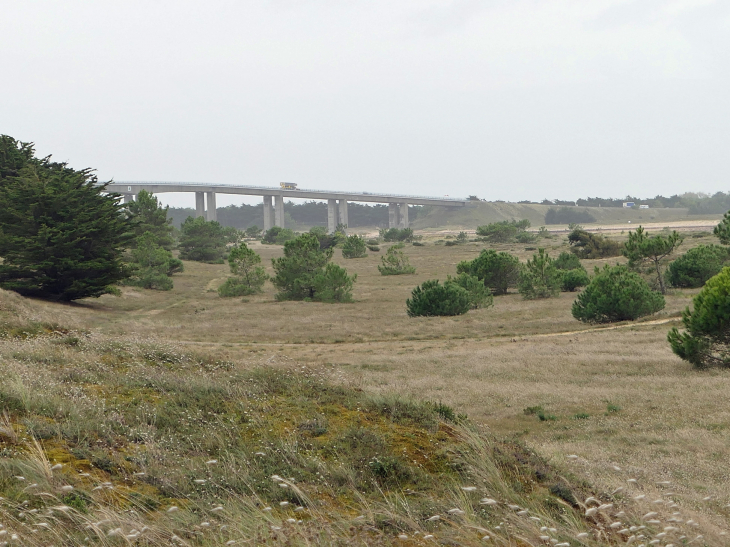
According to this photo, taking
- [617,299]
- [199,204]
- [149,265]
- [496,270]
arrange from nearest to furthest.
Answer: [617,299] < [496,270] < [149,265] < [199,204]

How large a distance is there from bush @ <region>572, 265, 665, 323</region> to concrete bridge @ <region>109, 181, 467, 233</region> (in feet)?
326

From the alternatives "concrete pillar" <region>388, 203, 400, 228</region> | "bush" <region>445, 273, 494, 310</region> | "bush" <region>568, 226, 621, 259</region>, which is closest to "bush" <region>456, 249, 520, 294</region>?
"bush" <region>445, 273, 494, 310</region>

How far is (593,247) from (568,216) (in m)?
111

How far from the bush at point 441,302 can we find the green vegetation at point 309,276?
8898 millimetres

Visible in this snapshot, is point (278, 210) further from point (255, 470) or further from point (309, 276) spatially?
point (255, 470)

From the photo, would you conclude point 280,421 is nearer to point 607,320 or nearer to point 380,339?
point 380,339

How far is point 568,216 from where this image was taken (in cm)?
16750

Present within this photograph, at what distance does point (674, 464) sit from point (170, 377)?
23.1 ft

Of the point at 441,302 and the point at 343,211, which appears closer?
the point at 441,302

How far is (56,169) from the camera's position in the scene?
41.8 meters

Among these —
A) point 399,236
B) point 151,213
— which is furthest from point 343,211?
point 151,213

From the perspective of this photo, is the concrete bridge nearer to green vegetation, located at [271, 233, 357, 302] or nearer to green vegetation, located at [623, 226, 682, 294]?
green vegetation, located at [271, 233, 357, 302]

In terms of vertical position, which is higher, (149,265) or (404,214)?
(404,214)

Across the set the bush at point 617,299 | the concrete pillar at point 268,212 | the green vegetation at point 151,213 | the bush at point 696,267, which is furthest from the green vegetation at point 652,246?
the concrete pillar at point 268,212
